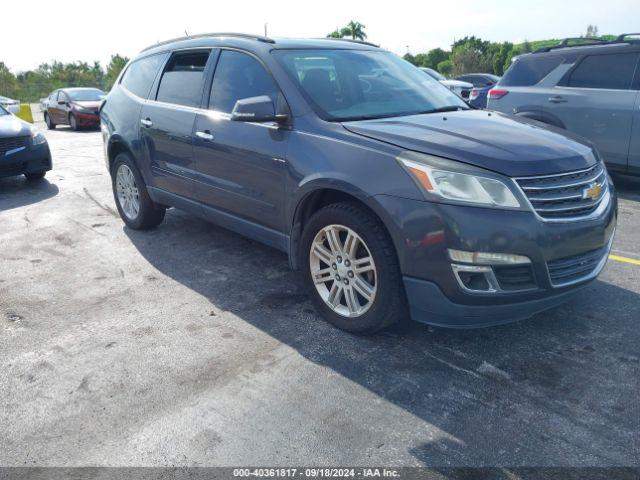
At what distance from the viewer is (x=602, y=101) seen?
22.4ft

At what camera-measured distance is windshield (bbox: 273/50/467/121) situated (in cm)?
368

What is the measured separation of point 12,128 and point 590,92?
8009mm

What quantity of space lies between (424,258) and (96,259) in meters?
3.27

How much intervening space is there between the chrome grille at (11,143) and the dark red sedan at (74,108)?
9455 millimetres

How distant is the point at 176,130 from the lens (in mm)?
4574

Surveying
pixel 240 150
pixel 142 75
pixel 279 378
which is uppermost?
pixel 142 75

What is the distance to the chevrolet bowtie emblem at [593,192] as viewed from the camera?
10.2ft

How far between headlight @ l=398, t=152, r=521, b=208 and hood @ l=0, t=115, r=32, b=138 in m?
7.19

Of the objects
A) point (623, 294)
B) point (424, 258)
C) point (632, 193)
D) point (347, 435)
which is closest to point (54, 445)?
point (347, 435)

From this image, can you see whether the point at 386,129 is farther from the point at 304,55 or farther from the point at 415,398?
the point at 415,398

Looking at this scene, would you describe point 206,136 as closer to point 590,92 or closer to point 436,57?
point 590,92

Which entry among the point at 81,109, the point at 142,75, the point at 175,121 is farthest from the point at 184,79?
the point at 81,109

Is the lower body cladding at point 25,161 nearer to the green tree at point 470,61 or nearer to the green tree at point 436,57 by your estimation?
the green tree at point 470,61

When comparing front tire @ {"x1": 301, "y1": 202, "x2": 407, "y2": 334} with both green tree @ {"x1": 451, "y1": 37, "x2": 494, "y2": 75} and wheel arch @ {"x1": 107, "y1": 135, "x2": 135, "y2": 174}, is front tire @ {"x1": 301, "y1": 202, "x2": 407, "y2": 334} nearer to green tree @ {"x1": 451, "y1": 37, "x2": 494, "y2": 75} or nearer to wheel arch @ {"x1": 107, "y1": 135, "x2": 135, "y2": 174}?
wheel arch @ {"x1": 107, "y1": 135, "x2": 135, "y2": 174}
